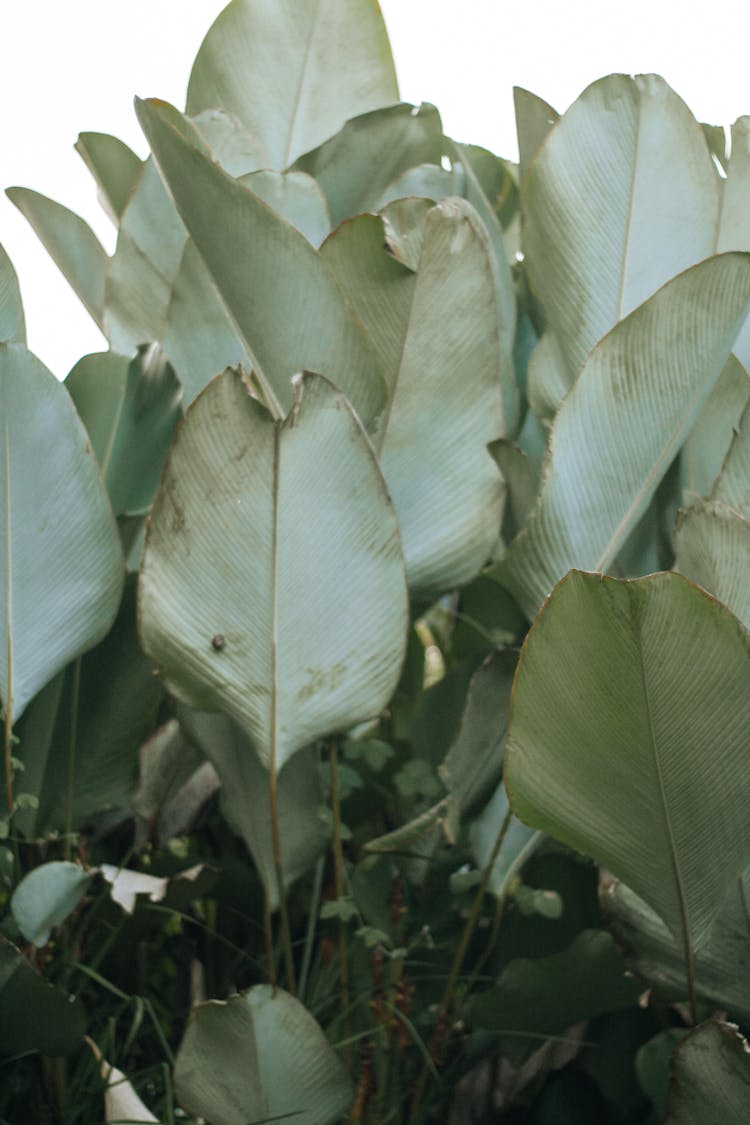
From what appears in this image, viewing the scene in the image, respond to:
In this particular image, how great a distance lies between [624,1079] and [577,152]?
665mm

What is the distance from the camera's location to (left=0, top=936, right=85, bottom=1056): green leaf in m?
0.66

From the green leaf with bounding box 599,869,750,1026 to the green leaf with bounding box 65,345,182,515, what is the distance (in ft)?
1.34

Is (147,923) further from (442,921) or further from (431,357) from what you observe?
(431,357)

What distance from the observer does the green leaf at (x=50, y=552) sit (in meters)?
0.67

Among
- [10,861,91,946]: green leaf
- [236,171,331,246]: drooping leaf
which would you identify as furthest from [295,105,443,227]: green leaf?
[10,861,91,946]: green leaf

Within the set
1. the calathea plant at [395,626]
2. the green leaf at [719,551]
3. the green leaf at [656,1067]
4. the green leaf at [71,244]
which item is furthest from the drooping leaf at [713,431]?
the green leaf at [71,244]

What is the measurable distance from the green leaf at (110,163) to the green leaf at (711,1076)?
783mm

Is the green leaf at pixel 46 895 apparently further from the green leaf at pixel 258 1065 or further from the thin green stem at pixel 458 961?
the thin green stem at pixel 458 961

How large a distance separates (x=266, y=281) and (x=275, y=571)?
17cm

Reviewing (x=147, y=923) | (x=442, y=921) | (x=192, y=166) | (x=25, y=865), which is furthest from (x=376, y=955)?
(x=192, y=166)

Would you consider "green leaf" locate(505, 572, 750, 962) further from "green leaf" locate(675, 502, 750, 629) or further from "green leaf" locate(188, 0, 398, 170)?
"green leaf" locate(188, 0, 398, 170)

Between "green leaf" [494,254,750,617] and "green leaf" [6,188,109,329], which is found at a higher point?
Result: "green leaf" [6,188,109,329]

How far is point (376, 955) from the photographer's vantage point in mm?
765

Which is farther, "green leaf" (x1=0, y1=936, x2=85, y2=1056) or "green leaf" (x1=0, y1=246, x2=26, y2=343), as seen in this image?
"green leaf" (x1=0, y1=246, x2=26, y2=343)
